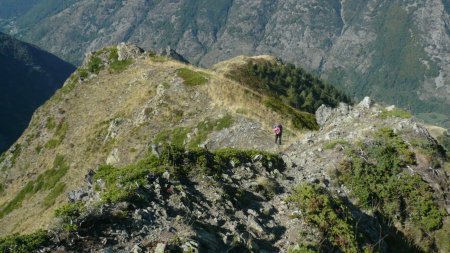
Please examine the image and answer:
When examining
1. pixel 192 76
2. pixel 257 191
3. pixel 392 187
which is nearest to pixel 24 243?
pixel 257 191

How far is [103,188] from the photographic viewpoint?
67.3 ft

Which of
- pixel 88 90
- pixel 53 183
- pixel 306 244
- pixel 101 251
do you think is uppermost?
pixel 101 251

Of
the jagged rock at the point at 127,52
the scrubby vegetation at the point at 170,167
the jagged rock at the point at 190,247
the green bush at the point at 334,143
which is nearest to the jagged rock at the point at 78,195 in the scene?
the scrubby vegetation at the point at 170,167

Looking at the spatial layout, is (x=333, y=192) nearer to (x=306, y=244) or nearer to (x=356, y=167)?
(x=356, y=167)

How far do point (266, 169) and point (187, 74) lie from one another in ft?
116

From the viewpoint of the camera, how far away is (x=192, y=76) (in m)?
58.5

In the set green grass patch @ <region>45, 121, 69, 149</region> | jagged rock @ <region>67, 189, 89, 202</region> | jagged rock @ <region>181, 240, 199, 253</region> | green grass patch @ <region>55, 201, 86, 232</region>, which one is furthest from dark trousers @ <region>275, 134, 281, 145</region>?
green grass patch @ <region>45, 121, 69, 149</region>

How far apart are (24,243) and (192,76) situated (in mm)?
45248

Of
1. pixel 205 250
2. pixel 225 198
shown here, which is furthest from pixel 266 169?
pixel 205 250

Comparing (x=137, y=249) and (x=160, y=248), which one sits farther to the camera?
(x=160, y=248)

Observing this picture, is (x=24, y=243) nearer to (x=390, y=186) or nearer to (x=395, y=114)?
(x=390, y=186)

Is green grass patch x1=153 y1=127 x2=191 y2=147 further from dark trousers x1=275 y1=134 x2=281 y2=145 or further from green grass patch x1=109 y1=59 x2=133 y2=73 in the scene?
green grass patch x1=109 y1=59 x2=133 y2=73

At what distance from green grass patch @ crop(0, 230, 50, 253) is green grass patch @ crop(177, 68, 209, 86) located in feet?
139

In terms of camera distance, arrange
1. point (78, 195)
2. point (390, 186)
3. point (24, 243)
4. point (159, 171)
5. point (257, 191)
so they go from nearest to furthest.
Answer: point (24, 243), point (159, 171), point (78, 195), point (257, 191), point (390, 186)
